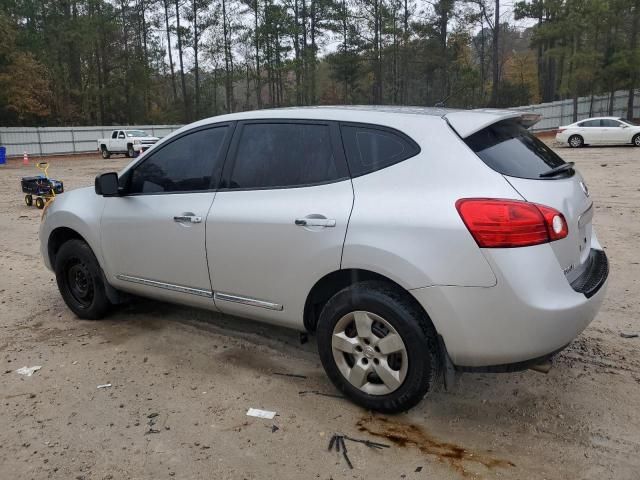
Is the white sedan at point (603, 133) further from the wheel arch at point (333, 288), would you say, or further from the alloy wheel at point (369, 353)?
the alloy wheel at point (369, 353)

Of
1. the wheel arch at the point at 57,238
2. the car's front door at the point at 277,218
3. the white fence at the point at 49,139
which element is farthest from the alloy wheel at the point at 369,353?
the white fence at the point at 49,139

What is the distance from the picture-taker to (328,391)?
11.4ft

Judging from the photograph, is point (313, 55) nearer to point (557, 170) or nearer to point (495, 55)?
point (495, 55)

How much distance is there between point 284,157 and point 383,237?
97cm

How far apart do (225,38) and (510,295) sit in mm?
58761

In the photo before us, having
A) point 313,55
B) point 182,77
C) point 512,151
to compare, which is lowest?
point 512,151

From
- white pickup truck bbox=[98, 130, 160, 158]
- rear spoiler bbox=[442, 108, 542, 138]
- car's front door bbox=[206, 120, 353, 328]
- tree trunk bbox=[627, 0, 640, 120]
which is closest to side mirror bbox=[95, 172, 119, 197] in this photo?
car's front door bbox=[206, 120, 353, 328]

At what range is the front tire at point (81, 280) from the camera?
15.2 feet

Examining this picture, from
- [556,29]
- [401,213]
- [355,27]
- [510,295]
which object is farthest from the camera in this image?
[355,27]

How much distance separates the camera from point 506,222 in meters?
2.65

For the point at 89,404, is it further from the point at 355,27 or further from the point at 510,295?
the point at 355,27

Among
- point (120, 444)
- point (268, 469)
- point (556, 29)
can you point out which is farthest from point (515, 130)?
point (556, 29)

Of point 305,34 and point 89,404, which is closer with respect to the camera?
point 89,404

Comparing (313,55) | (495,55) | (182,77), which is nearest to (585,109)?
(495,55)
